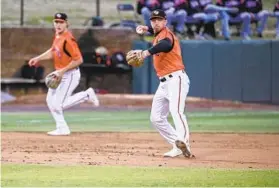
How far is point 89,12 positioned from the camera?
89.0 feet

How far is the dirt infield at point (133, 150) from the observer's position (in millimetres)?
12141

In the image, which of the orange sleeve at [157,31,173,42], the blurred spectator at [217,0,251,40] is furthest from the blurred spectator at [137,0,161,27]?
the orange sleeve at [157,31,173,42]

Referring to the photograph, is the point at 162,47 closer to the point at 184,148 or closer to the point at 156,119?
the point at 156,119

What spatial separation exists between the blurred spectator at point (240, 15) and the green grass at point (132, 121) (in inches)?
160

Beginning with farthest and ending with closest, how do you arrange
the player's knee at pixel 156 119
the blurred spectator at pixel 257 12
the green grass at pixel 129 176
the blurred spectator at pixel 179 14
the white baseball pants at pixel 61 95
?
the blurred spectator at pixel 257 12 → the blurred spectator at pixel 179 14 → the white baseball pants at pixel 61 95 → the player's knee at pixel 156 119 → the green grass at pixel 129 176

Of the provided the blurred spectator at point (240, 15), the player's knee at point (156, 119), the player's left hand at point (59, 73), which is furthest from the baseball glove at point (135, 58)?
the blurred spectator at point (240, 15)

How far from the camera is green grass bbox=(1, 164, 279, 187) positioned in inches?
395

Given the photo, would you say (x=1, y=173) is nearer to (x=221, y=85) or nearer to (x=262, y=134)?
(x=262, y=134)

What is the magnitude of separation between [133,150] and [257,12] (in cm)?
1219

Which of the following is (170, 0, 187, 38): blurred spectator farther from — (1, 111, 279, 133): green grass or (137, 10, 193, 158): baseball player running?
(137, 10, 193, 158): baseball player running

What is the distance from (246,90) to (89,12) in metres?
5.57

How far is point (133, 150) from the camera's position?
13633mm

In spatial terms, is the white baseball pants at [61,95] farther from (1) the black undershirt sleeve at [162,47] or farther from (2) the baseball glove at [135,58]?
(1) the black undershirt sleeve at [162,47]

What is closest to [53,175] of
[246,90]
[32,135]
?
[32,135]
